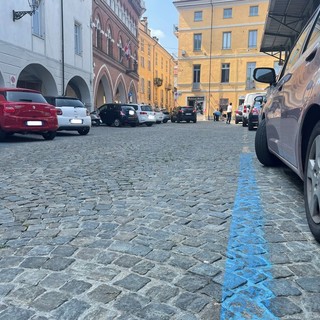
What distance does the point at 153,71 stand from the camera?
48781 mm

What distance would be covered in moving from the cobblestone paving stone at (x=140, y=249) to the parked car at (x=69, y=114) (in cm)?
810

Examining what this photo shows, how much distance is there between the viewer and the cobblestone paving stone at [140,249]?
182cm

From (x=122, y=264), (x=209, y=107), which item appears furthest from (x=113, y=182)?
(x=209, y=107)

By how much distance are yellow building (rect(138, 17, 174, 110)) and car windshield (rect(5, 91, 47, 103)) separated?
3168 cm

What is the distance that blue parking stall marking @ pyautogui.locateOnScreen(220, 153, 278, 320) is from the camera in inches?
70.0

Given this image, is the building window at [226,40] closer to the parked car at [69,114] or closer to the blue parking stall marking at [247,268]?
the parked car at [69,114]

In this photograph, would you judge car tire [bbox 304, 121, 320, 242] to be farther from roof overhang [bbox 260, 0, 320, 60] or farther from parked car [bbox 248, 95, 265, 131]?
parked car [bbox 248, 95, 265, 131]

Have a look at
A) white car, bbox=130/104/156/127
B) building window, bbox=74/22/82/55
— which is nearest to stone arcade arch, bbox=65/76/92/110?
building window, bbox=74/22/82/55

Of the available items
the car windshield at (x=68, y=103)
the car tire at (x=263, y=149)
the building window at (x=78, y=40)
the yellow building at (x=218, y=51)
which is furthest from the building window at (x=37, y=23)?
the yellow building at (x=218, y=51)

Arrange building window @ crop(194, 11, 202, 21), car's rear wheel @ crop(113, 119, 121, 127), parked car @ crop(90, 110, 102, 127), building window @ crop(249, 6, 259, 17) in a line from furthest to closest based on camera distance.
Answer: building window @ crop(194, 11, 202, 21), building window @ crop(249, 6, 259, 17), car's rear wheel @ crop(113, 119, 121, 127), parked car @ crop(90, 110, 102, 127)

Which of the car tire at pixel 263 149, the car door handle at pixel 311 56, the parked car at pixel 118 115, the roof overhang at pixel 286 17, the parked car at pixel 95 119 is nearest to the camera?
the car door handle at pixel 311 56

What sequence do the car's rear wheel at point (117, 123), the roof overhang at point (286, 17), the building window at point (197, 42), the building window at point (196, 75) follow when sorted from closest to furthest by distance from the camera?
the roof overhang at point (286, 17), the car's rear wheel at point (117, 123), the building window at point (197, 42), the building window at point (196, 75)

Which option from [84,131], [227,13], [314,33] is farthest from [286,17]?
[227,13]

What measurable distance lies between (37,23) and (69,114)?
872 cm
